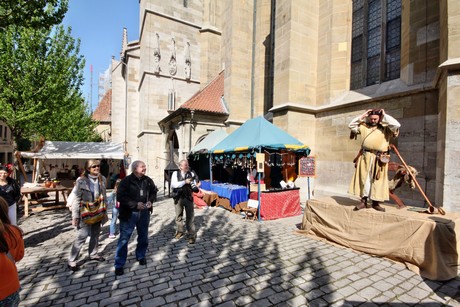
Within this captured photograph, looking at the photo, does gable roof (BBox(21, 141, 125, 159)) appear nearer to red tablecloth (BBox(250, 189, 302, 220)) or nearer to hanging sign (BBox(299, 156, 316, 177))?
red tablecloth (BBox(250, 189, 302, 220))

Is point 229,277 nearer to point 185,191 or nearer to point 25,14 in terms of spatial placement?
point 185,191

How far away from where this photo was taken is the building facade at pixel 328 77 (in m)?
5.97

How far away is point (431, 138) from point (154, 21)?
19.4 m

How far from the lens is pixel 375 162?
4164 mm

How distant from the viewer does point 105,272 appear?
354cm

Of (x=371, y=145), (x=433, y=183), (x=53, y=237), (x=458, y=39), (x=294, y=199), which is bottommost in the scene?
(x=53, y=237)

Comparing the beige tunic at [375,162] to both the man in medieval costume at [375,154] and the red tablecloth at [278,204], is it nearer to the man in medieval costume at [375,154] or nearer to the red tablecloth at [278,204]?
the man in medieval costume at [375,154]

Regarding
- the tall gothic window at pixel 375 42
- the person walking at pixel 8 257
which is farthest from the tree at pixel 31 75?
the tall gothic window at pixel 375 42

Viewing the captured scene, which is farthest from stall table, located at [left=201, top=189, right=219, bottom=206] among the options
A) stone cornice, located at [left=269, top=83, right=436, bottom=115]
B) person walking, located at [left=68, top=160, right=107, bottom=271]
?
person walking, located at [left=68, top=160, right=107, bottom=271]

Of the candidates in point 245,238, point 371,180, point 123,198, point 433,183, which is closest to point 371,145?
point 371,180

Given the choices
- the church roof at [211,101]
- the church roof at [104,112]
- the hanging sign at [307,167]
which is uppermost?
the church roof at [104,112]

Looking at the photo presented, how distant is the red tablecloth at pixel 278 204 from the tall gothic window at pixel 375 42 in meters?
5.68

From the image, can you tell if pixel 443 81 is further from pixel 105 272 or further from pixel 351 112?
pixel 105 272

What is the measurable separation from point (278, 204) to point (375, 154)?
3.38 m
